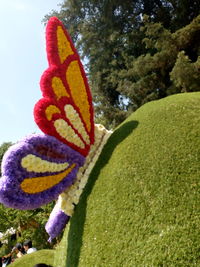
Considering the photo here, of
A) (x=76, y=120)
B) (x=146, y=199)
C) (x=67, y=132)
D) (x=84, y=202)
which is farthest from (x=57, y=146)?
(x=146, y=199)

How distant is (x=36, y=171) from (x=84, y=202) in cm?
36

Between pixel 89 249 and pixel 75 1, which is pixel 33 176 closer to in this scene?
pixel 89 249

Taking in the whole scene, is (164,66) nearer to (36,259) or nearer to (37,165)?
(36,259)

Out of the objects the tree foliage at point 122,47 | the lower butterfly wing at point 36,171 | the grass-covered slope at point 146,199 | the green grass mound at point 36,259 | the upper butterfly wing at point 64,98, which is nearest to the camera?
the grass-covered slope at point 146,199

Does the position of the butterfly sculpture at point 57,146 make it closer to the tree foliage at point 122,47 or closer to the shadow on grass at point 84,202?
the shadow on grass at point 84,202

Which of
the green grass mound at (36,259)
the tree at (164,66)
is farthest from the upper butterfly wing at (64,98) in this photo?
the tree at (164,66)

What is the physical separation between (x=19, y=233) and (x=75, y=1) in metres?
9.95

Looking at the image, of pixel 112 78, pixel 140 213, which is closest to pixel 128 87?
pixel 112 78

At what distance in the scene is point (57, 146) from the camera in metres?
2.37

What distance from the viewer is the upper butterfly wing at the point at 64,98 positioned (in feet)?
7.84

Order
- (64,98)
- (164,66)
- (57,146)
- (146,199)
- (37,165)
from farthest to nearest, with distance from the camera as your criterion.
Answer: (164,66) < (64,98) < (57,146) < (37,165) < (146,199)

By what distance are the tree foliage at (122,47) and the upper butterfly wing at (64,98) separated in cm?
853

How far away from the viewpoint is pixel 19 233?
408 inches

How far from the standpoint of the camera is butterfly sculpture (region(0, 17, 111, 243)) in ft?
7.30
